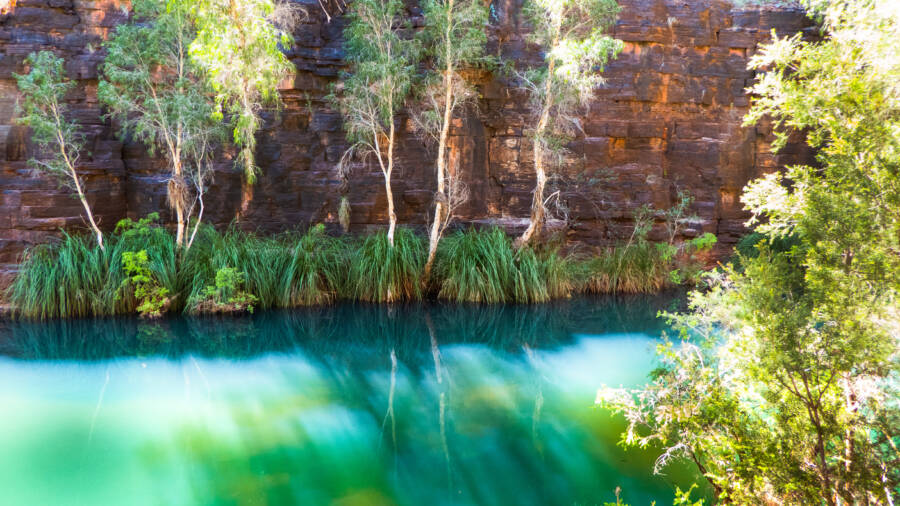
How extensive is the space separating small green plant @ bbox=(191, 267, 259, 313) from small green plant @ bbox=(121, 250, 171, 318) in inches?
18.8

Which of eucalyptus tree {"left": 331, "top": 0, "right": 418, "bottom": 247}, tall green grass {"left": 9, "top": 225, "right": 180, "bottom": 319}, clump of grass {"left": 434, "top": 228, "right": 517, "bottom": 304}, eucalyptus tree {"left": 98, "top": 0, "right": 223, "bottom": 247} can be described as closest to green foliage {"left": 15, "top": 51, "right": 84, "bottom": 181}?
eucalyptus tree {"left": 98, "top": 0, "right": 223, "bottom": 247}

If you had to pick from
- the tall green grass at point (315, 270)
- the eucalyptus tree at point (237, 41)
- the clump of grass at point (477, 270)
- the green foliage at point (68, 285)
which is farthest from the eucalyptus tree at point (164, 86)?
the clump of grass at point (477, 270)

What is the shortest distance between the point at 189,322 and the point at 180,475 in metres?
4.79

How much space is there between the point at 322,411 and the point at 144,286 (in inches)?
190

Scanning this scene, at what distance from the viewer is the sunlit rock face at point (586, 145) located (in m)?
11.5

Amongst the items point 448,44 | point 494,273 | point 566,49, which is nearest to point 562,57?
point 566,49

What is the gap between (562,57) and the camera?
8477 mm

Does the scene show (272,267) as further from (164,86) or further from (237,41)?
(237,41)

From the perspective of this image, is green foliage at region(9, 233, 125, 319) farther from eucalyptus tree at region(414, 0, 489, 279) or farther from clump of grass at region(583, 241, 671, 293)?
clump of grass at region(583, 241, 671, 293)

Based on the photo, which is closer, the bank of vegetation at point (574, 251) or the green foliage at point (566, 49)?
the bank of vegetation at point (574, 251)

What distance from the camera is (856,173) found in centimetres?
262

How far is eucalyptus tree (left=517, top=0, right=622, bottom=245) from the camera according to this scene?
8.33 m

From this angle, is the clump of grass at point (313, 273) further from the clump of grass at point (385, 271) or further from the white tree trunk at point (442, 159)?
the white tree trunk at point (442, 159)

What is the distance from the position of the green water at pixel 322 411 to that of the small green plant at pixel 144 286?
1.02ft
